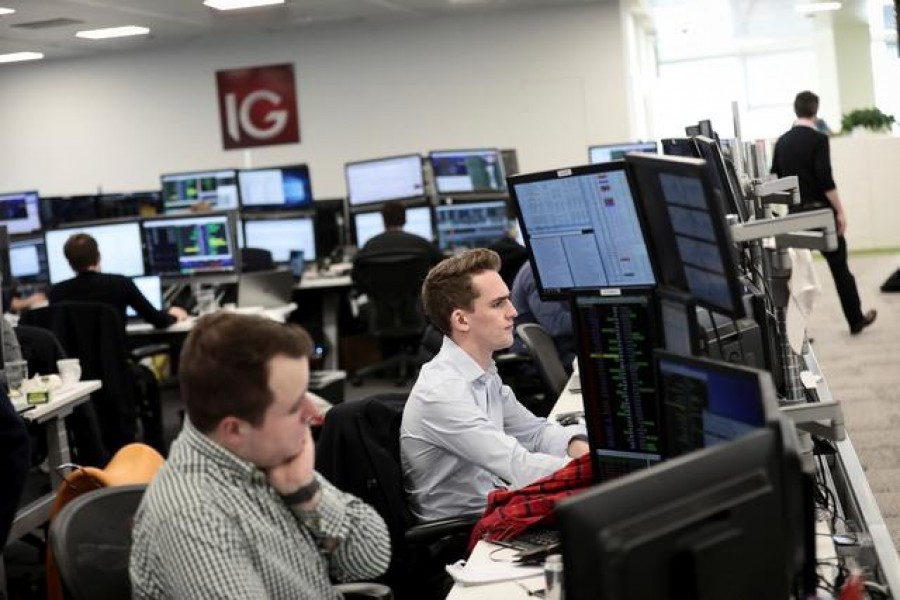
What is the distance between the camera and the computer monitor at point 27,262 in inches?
325

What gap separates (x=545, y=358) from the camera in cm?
430

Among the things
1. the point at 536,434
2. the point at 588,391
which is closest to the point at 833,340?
the point at 536,434

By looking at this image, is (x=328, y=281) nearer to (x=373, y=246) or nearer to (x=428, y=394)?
(x=373, y=246)

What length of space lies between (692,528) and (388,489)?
1.66 meters

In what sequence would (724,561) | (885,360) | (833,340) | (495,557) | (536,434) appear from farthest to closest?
1. (833,340)
2. (885,360)
3. (536,434)
4. (495,557)
5. (724,561)

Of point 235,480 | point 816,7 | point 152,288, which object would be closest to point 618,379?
point 235,480

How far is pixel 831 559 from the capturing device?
2.19 metres

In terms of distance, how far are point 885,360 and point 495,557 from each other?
5.47m

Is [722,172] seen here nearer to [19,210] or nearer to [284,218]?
[284,218]

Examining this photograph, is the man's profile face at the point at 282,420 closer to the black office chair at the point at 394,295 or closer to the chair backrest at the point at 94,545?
the chair backrest at the point at 94,545

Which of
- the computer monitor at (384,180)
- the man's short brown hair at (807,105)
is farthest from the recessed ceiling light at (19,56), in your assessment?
the man's short brown hair at (807,105)

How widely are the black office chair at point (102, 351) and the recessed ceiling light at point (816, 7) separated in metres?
11.7

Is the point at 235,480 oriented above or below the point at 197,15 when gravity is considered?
below

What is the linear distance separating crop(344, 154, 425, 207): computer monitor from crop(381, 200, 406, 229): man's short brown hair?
873 mm
